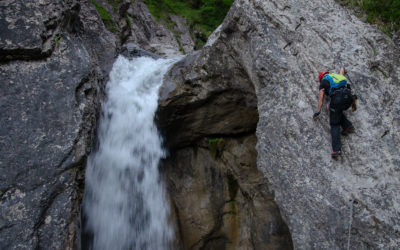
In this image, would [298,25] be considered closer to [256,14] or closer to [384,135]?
[256,14]

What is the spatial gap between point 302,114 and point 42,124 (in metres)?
4.86

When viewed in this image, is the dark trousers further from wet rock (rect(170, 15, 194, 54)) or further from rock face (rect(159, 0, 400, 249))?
wet rock (rect(170, 15, 194, 54))

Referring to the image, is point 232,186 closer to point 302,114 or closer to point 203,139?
point 203,139

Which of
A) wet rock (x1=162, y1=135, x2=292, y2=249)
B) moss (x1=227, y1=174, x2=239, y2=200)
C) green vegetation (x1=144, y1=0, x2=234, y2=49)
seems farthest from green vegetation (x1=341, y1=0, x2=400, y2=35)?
green vegetation (x1=144, y1=0, x2=234, y2=49)

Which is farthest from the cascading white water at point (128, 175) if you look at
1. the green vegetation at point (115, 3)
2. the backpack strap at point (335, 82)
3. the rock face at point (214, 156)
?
the green vegetation at point (115, 3)

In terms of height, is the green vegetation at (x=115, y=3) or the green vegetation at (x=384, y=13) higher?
the green vegetation at (x=384, y=13)

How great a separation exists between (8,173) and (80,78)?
227cm

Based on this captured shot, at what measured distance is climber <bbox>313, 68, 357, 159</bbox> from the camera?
4193 millimetres

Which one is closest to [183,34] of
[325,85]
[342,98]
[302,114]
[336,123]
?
[302,114]

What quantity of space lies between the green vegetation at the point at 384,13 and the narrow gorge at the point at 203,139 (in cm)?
56

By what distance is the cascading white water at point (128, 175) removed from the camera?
6062mm

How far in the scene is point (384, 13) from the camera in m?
7.61

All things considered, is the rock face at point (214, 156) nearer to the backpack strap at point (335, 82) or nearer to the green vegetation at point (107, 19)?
the backpack strap at point (335, 82)

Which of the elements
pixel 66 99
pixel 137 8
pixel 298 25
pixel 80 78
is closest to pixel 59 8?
pixel 80 78
